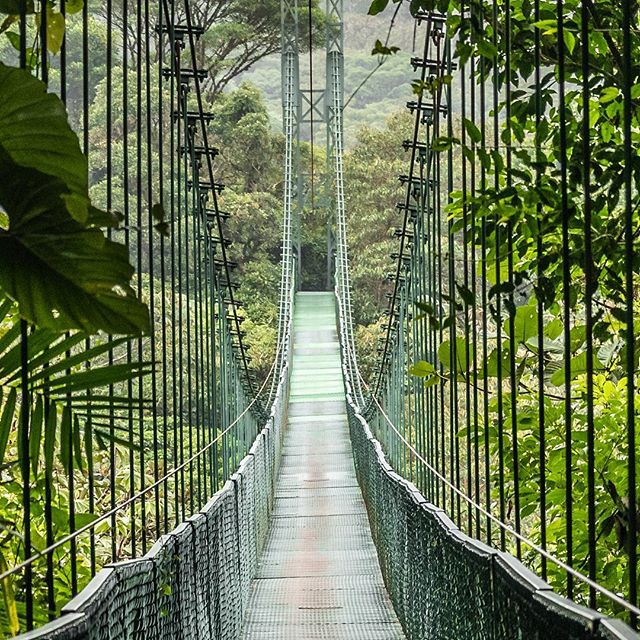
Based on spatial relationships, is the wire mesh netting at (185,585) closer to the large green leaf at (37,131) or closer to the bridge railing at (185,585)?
the bridge railing at (185,585)

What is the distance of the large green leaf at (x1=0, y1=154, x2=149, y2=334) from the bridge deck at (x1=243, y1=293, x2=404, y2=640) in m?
3.44

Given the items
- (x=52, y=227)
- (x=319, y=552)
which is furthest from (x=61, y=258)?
(x=319, y=552)

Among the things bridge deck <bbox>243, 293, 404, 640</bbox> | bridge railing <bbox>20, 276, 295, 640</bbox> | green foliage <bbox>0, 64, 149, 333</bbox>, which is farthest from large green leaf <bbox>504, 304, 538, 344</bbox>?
bridge deck <bbox>243, 293, 404, 640</bbox>

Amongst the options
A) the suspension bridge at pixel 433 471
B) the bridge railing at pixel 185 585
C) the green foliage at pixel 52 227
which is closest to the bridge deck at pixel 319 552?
the suspension bridge at pixel 433 471

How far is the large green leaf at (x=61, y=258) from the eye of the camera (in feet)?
3.55

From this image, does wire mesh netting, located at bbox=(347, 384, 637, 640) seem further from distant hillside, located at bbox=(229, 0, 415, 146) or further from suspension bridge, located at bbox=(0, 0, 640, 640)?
distant hillside, located at bbox=(229, 0, 415, 146)

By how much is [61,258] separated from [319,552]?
5.84 metres

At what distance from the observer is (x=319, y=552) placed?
268 inches

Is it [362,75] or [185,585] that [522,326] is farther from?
[362,75]

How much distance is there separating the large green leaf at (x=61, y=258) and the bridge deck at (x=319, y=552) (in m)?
3.44

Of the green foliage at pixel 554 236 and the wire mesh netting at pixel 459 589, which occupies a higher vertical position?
the green foliage at pixel 554 236

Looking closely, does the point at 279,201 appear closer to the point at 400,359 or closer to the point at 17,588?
the point at 400,359

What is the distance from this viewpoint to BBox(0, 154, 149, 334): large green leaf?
1.08 metres

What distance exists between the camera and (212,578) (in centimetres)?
347
